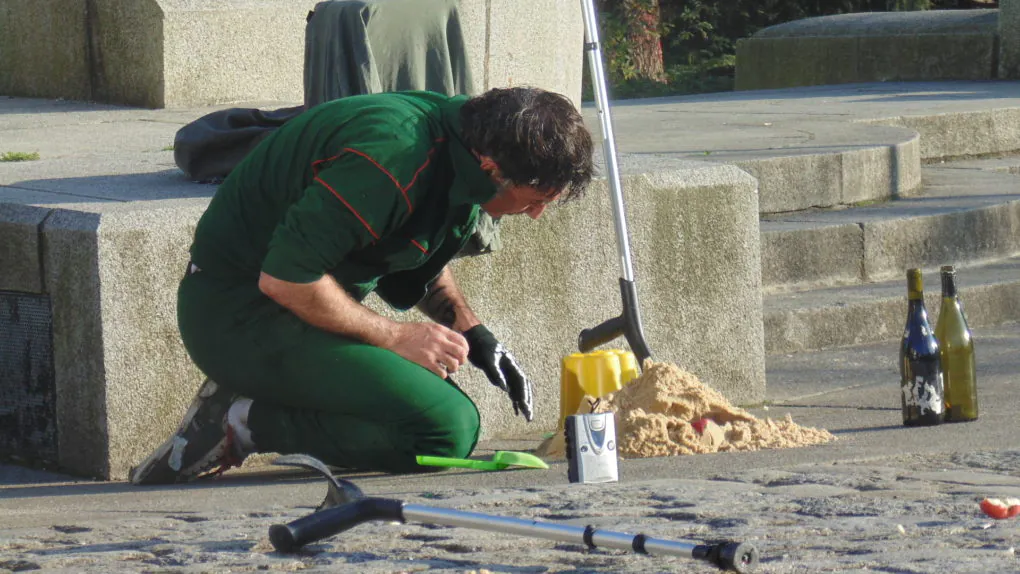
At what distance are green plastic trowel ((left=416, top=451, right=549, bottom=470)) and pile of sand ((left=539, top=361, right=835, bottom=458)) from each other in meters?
0.32

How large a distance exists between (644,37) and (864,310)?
45.4ft

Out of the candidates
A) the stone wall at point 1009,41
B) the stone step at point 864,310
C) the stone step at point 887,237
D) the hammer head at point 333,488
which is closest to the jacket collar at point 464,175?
the hammer head at point 333,488

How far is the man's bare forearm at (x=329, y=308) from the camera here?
4074 millimetres

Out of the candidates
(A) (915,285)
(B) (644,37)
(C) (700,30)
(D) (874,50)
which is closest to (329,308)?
(A) (915,285)

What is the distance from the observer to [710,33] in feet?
73.0

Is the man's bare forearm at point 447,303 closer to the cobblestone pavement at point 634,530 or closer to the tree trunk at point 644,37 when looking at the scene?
the cobblestone pavement at point 634,530

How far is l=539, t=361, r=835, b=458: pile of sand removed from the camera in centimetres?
463

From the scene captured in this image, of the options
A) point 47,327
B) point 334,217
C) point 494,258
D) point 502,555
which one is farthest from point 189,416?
point 502,555

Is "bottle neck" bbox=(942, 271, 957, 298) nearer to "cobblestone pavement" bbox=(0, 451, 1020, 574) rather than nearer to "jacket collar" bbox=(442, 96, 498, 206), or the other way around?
"cobblestone pavement" bbox=(0, 451, 1020, 574)

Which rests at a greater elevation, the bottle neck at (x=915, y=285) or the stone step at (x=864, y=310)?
the bottle neck at (x=915, y=285)

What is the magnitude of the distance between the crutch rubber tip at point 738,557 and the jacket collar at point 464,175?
149 cm

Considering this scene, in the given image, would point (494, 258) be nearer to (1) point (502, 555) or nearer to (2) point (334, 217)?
(2) point (334, 217)

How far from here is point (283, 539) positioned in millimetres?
3150

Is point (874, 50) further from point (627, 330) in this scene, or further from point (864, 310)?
point (627, 330)
